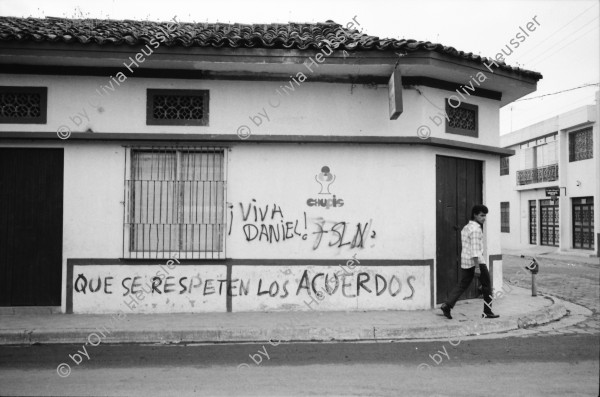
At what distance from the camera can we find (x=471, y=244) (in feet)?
Result: 25.5

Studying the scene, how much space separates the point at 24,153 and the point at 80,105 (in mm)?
1229

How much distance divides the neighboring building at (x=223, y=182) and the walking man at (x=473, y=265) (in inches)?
29.9

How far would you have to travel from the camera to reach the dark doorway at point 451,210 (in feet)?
29.0

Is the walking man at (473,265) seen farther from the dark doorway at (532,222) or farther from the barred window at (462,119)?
the dark doorway at (532,222)

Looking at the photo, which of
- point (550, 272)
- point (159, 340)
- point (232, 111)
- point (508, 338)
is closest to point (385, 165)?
point (232, 111)

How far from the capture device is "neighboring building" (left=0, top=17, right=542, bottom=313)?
8250 mm

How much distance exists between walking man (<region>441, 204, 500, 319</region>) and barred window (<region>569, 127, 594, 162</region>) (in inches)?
777

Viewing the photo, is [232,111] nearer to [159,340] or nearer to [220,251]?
[220,251]

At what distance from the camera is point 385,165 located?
28.3ft

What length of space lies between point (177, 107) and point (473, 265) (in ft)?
18.2
